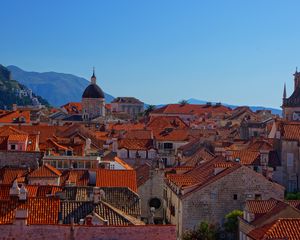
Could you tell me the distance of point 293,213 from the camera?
37.1 metres

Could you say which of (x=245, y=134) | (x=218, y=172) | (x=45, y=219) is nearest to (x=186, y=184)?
(x=218, y=172)

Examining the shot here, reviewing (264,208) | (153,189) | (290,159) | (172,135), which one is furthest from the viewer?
(172,135)

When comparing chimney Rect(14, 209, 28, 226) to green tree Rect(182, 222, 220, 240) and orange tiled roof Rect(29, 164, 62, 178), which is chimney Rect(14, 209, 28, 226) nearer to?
green tree Rect(182, 222, 220, 240)

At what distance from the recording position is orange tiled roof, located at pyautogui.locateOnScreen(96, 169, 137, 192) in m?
47.8

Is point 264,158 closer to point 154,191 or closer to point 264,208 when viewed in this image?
point 154,191

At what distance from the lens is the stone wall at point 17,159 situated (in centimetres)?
5594

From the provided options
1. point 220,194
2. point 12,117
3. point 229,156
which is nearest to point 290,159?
point 229,156

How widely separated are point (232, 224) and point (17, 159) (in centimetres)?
1952

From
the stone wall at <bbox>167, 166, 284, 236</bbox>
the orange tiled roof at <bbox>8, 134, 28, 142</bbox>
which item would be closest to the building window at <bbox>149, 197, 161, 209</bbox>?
the stone wall at <bbox>167, 166, 284, 236</bbox>

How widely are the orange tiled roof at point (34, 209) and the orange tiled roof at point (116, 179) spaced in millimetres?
13274

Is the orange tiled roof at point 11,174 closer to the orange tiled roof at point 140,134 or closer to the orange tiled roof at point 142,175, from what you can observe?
the orange tiled roof at point 142,175

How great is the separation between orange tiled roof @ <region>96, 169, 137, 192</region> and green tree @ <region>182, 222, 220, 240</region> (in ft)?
17.8

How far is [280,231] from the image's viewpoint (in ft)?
104

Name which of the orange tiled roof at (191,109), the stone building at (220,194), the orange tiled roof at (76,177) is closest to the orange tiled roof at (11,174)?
the orange tiled roof at (76,177)
